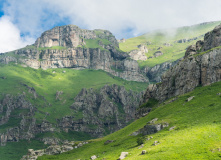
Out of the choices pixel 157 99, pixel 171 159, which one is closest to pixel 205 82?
pixel 157 99

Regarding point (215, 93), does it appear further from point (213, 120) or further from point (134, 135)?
point (134, 135)

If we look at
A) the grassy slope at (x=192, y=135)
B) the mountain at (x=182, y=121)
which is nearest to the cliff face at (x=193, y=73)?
the mountain at (x=182, y=121)

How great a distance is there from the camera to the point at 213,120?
72438 millimetres

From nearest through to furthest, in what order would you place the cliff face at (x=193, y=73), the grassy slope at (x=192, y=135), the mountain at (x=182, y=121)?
the grassy slope at (x=192, y=135), the mountain at (x=182, y=121), the cliff face at (x=193, y=73)

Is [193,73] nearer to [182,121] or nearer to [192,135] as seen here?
[182,121]

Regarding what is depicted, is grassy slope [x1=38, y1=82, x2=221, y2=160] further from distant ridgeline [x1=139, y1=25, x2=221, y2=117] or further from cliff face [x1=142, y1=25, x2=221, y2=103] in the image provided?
distant ridgeline [x1=139, y1=25, x2=221, y2=117]

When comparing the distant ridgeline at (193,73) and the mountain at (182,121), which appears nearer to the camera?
the mountain at (182,121)

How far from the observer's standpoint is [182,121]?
279ft

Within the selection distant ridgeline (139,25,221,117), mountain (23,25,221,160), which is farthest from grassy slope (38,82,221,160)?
distant ridgeline (139,25,221,117)

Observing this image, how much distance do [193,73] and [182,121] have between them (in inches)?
2359

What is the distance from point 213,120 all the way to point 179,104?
1626 inches

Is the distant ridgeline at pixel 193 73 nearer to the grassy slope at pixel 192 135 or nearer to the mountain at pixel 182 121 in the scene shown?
the mountain at pixel 182 121

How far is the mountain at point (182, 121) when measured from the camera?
56.0m

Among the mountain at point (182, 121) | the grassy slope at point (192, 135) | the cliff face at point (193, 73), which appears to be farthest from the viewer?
the cliff face at point (193, 73)
